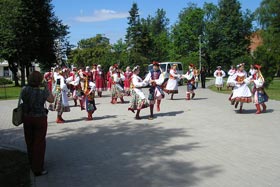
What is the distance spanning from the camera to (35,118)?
6.93 meters

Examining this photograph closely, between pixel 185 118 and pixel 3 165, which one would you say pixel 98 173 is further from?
pixel 185 118

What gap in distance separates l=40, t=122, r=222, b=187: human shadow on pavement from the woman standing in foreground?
1.47 feet

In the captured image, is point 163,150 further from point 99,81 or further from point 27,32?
point 27,32

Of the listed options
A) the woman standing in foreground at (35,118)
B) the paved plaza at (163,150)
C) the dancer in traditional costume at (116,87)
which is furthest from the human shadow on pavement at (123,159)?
the dancer in traditional costume at (116,87)

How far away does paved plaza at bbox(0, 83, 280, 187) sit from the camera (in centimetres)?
632

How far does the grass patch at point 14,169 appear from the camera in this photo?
249 inches

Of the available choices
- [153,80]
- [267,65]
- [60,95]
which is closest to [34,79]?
[60,95]

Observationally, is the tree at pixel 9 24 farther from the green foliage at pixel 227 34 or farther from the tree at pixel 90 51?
the green foliage at pixel 227 34

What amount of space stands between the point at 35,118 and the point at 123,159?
1.87 metres

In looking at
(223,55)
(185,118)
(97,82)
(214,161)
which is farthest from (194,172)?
(223,55)

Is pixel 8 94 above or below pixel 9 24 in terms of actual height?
below

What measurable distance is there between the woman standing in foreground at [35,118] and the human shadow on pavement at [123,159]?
448 millimetres

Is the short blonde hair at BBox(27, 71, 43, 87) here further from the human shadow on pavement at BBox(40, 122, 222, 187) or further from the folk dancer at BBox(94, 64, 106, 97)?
the folk dancer at BBox(94, 64, 106, 97)

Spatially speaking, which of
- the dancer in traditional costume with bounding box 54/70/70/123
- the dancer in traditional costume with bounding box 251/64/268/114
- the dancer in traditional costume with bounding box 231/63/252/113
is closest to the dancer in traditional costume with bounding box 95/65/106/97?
Answer: the dancer in traditional costume with bounding box 54/70/70/123
